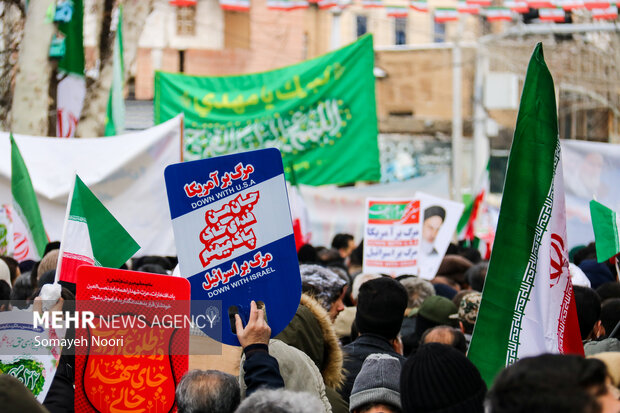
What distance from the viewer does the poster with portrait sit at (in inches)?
370

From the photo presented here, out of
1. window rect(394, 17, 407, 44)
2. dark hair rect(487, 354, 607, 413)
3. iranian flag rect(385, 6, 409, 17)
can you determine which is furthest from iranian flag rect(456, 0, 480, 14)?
window rect(394, 17, 407, 44)

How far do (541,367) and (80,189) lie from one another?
3357 millimetres

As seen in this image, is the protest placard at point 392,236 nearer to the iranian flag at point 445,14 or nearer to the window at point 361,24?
the iranian flag at point 445,14

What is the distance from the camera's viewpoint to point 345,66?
11.4 metres

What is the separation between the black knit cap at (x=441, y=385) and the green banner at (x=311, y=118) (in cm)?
803

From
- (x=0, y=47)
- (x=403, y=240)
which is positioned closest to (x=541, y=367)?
(x=403, y=240)

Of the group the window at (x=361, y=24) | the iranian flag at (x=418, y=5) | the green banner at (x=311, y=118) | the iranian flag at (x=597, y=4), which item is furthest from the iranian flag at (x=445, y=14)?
the window at (x=361, y=24)

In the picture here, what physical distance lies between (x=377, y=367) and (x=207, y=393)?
0.84m

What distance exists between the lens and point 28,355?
3.85 meters

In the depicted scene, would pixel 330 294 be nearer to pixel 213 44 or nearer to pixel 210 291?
pixel 210 291

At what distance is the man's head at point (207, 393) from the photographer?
3301 millimetres

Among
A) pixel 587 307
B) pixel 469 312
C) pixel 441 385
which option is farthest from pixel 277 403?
pixel 469 312

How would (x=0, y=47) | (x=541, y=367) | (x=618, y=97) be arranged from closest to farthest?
(x=541, y=367), (x=0, y=47), (x=618, y=97)

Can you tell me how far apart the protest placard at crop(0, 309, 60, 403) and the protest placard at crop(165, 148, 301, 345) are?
65 centimetres
